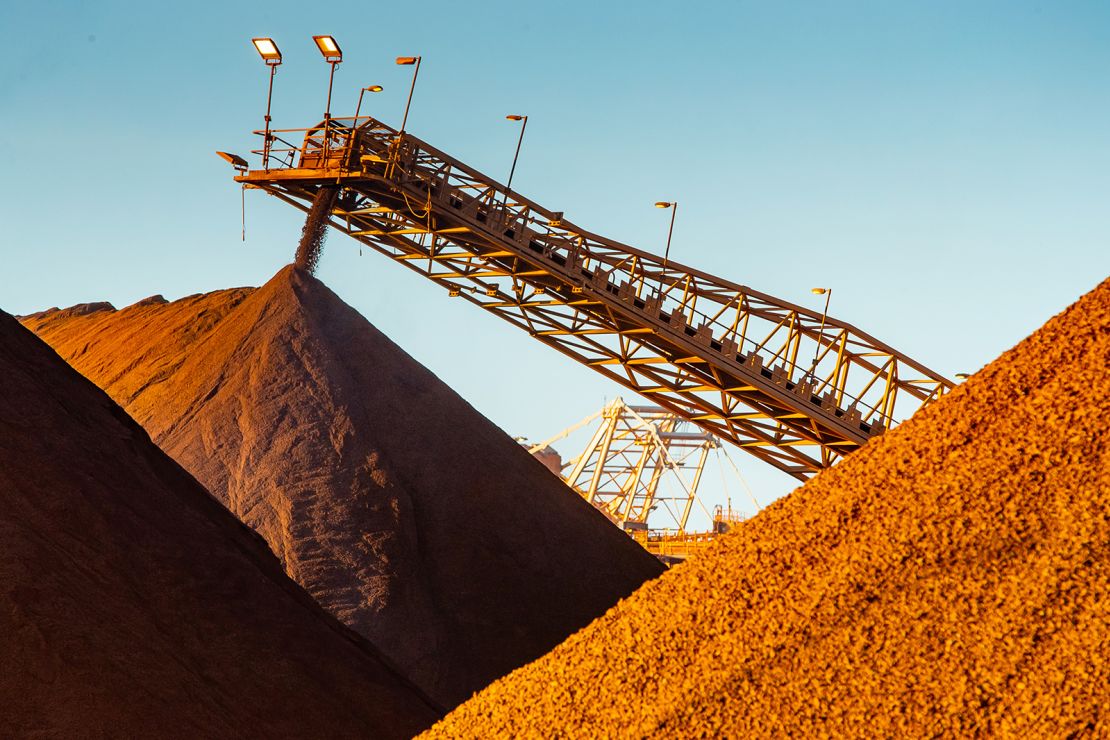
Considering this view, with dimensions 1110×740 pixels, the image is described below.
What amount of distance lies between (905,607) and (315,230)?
1611cm

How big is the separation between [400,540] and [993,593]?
14031 mm

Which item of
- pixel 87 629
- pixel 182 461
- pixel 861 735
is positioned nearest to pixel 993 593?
pixel 861 735

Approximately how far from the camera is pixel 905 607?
8.74 metres

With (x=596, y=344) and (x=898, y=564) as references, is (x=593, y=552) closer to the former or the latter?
(x=596, y=344)

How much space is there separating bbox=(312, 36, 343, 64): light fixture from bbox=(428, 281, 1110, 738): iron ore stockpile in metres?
13.8

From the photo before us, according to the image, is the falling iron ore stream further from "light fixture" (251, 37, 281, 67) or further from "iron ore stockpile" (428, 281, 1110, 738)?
"iron ore stockpile" (428, 281, 1110, 738)

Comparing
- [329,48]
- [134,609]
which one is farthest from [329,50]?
[134,609]

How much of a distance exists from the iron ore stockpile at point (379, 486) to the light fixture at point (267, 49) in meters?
5.26

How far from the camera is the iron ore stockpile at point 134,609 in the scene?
35.6 feet

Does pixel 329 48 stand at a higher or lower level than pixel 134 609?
higher

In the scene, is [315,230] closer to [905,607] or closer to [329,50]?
[329,50]

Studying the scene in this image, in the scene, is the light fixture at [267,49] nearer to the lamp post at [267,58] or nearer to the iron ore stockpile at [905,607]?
the lamp post at [267,58]

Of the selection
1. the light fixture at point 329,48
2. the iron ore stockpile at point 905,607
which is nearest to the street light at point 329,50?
the light fixture at point 329,48

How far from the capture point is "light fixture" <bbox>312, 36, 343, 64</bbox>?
20.8 metres
